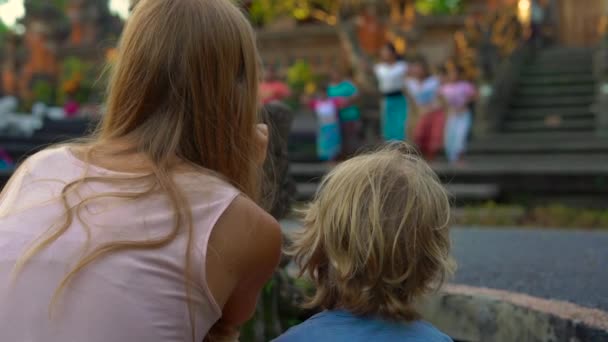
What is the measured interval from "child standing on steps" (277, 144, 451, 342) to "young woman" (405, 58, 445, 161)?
9684mm

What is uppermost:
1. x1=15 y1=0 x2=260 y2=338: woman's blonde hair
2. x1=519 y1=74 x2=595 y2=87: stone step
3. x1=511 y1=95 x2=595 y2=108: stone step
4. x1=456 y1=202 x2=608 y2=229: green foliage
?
x1=15 y1=0 x2=260 y2=338: woman's blonde hair

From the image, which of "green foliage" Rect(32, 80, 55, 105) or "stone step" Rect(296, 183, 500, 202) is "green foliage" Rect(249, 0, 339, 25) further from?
"green foliage" Rect(32, 80, 55, 105)

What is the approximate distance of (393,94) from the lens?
1013 centimetres

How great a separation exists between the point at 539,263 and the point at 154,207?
3.37 meters

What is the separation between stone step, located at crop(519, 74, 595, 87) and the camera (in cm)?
1385

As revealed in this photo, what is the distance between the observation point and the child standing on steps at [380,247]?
1.68m

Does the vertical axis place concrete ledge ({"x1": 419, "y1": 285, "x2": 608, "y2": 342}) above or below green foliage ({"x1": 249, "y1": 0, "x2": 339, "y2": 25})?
below

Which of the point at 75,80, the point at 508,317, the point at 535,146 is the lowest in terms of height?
the point at 535,146

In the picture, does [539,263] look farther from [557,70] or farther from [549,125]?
[557,70]

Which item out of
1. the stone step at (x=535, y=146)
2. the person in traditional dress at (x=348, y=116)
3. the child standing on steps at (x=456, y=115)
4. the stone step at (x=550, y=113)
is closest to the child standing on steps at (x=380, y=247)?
the child standing on steps at (x=456, y=115)

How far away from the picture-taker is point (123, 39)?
172 cm

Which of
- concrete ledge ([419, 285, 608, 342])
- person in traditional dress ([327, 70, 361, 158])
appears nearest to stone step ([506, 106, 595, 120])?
person in traditional dress ([327, 70, 361, 158])

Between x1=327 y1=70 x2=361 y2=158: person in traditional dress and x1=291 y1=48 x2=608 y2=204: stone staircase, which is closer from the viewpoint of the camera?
x1=291 y1=48 x2=608 y2=204: stone staircase

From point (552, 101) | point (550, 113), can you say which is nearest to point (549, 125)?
point (550, 113)
